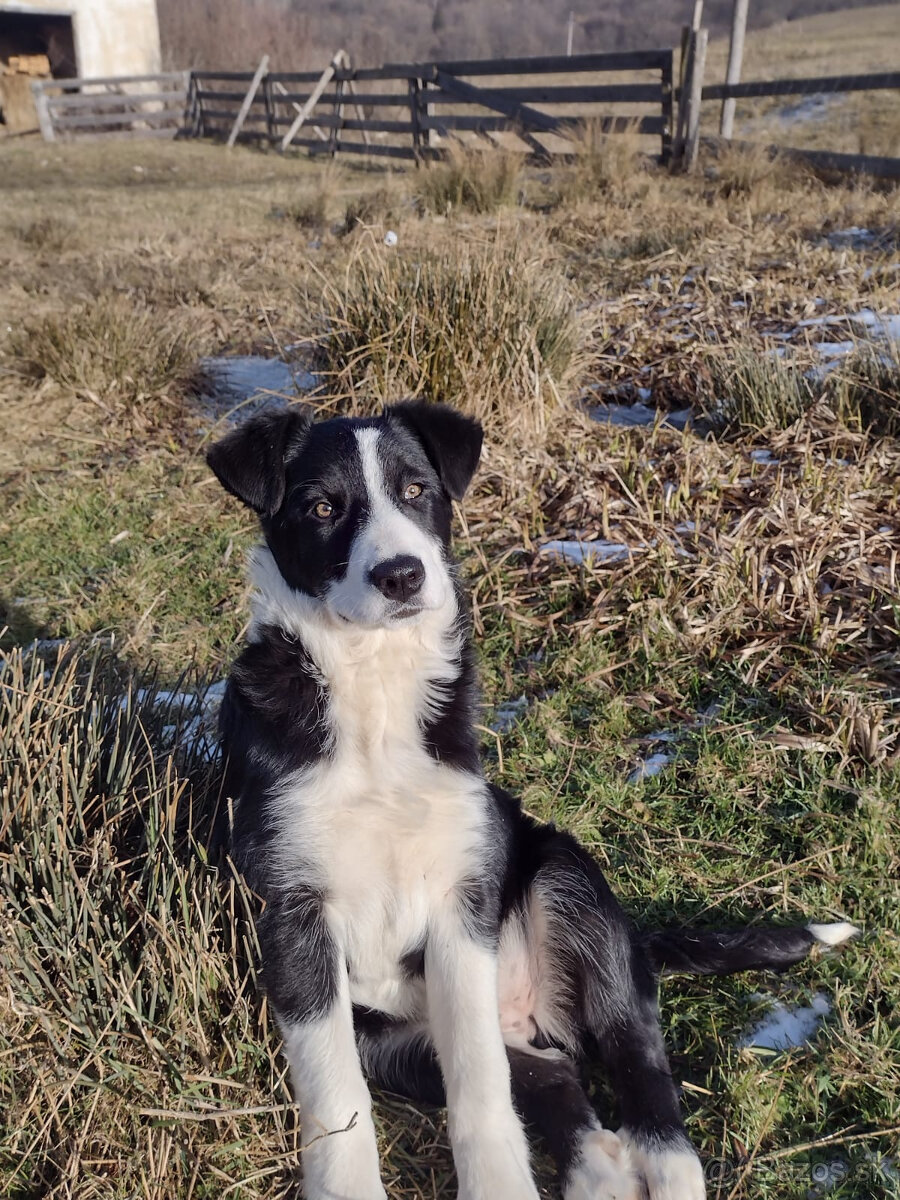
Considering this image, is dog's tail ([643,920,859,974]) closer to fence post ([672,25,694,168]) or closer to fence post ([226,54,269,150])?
fence post ([672,25,694,168])

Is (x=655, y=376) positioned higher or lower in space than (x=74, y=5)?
lower

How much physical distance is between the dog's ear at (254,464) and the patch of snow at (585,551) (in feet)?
6.47

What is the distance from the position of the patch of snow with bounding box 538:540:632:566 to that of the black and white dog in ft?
5.61

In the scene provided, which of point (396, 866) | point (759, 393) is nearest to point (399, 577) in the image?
point (396, 866)

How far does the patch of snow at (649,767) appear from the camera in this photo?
326 centimetres

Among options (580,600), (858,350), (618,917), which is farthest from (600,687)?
(858,350)

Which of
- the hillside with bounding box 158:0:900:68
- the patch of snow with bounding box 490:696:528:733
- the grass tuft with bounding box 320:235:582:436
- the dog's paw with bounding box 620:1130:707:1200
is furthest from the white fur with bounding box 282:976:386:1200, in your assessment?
the hillside with bounding box 158:0:900:68

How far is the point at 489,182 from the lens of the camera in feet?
34.2

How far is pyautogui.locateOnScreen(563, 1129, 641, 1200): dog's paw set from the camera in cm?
195

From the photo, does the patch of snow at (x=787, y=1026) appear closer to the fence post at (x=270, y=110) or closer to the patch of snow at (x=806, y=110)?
the fence post at (x=270, y=110)

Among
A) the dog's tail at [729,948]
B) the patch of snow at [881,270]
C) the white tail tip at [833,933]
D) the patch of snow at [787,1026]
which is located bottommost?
the patch of snow at [787,1026]

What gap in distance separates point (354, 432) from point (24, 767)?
121 cm

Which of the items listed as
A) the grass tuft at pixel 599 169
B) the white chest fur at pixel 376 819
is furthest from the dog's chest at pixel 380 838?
the grass tuft at pixel 599 169

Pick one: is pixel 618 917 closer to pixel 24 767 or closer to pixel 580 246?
pixel 24 767
